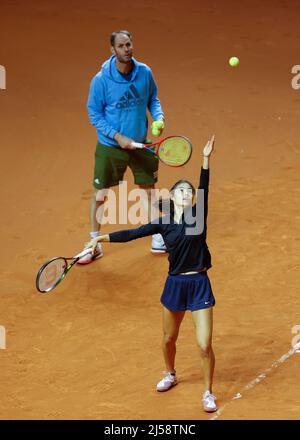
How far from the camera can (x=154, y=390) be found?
9.13 metres

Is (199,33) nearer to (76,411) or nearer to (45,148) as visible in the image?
(45,148)

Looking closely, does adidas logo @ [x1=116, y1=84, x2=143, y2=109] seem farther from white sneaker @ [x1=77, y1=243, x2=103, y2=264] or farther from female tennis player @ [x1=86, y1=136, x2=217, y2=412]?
female tennis player @ [x1=86, y1=136, x2=217, y2=412]

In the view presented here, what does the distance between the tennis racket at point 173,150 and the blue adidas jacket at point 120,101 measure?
1.59 feet

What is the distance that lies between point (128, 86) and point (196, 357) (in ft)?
9.97

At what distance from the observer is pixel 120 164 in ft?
37.5

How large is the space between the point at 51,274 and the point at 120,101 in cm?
275

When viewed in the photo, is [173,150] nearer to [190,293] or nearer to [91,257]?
[91,257]

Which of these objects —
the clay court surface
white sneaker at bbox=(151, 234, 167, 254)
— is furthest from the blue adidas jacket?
the clay court surface

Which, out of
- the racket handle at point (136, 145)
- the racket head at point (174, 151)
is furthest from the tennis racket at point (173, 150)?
the racket handle at point (136, 145)

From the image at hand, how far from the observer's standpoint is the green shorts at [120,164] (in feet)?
37.3

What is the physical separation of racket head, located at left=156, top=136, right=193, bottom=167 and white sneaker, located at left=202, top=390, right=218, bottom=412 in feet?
8.78

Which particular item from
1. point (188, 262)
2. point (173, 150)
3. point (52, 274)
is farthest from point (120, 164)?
point (188, 262)

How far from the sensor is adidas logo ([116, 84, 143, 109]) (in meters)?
11.1
